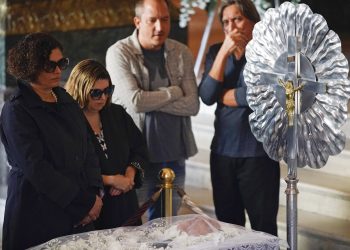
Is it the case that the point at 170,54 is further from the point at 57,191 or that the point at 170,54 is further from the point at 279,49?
the point at 57,191

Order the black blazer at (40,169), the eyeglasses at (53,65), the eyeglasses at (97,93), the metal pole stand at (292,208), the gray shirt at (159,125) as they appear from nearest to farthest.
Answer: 1. the black blazer at (40,169)
2. the eyeglasses at (53,65)
3. the metal pole stand at (292,208)
4. the eyeglasses at (97,93)
5. the gray shirt at (159,125)

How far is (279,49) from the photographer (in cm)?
559

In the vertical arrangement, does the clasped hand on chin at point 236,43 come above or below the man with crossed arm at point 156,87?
above

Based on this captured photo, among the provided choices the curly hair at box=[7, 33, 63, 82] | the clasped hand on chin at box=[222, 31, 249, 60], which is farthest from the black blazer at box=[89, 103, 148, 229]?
the clasped hand on chin at box=[222, 31, 249, 60]

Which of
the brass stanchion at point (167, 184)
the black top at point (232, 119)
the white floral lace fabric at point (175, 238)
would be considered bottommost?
the white floral lace fabric at point (175, 238)

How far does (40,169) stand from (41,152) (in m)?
0.09

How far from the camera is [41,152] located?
5145 millimetres

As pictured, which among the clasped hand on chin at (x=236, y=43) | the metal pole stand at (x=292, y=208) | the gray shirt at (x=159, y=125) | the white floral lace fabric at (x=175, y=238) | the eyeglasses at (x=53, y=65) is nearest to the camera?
the white floral lace fabric at (x=175, y=238)

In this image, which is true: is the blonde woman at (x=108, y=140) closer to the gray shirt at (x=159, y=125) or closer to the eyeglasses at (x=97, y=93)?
the eyeglasses at (x=97, y=93)

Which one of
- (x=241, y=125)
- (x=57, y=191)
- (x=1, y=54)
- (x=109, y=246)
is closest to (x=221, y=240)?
(x=109, y=246)

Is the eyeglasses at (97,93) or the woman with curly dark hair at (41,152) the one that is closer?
the woman with curly dark hair at (41,152)

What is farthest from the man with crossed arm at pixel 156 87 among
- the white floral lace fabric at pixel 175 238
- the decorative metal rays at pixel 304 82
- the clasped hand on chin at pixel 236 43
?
the white floral lace fabric at pixel 175 238

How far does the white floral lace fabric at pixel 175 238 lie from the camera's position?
4.78m

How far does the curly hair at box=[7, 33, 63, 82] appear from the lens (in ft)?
17.1
